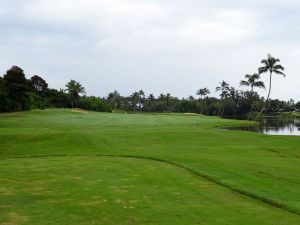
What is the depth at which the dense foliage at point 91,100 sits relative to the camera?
8013 centimetres

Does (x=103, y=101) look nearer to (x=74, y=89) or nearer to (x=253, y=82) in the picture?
(x=74, y=89)

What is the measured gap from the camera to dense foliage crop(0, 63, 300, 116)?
263 feet

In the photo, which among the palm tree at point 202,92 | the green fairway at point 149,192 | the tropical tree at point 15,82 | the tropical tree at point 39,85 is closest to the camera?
the green fairway at point 149,192

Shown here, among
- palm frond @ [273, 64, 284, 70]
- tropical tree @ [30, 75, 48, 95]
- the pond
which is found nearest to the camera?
the pond

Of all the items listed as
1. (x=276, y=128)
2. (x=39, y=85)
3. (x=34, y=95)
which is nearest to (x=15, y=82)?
(x=34, y=95)

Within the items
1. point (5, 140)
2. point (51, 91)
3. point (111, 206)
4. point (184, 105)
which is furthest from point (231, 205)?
point (184, 105)

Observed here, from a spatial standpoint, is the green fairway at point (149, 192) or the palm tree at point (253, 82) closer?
the green fairway at point (149, 192)

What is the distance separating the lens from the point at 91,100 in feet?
477

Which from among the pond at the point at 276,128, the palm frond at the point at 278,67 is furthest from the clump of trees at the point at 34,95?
the palm frond at the point at 278,67

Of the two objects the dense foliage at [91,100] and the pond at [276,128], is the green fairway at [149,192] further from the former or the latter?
the dense foliage at [91,100]

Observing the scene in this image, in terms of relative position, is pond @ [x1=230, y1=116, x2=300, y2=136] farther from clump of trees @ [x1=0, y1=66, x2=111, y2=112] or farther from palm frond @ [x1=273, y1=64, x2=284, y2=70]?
clump of trees @ [x1=0, y1=66, x2=111, y2=112]

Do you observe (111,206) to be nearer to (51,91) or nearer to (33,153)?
(33,153)

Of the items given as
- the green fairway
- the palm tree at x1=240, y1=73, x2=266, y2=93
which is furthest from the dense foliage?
the green fairway

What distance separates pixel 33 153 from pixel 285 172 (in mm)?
15925
